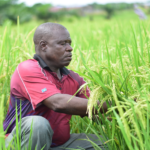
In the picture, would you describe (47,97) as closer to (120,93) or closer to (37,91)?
(37,91)

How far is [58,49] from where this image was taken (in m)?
1.43

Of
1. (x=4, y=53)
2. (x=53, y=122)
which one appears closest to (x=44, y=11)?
(x=4, y=53)

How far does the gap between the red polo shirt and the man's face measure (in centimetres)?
6

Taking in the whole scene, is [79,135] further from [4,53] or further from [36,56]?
[4,53]

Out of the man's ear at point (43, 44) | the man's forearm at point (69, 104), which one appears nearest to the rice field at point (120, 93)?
the man's forearm at point (69, 104)

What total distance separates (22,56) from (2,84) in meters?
0.29

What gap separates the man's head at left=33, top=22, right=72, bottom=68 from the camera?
4.71ft

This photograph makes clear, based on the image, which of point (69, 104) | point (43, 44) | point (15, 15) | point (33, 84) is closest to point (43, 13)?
point (15, 15)

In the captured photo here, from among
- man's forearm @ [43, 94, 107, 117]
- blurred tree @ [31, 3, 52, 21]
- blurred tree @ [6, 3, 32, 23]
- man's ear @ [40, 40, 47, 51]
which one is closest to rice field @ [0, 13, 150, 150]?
man's forearm @ [43, 94, 107, 117]

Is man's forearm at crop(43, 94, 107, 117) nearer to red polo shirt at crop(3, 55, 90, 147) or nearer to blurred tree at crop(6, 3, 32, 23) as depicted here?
red polo shirt at crop(3, 55, 90, 147)

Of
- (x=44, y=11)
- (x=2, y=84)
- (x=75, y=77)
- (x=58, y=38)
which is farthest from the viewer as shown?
(x=44, y=11)

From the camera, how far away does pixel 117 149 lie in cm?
115

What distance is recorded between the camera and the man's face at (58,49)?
4.70ft

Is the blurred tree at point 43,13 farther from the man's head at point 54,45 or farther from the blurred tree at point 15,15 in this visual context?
the man's head at point 54,45
